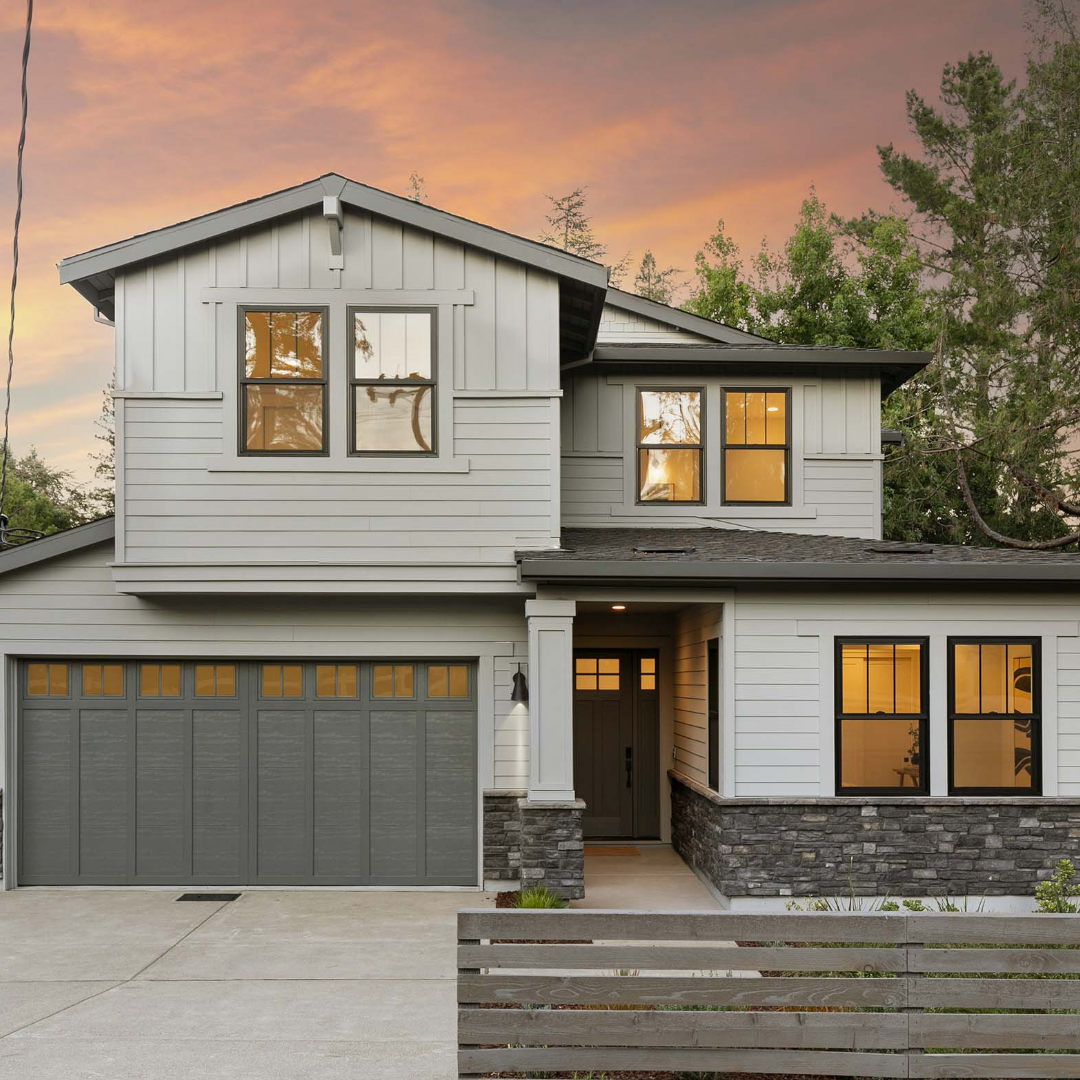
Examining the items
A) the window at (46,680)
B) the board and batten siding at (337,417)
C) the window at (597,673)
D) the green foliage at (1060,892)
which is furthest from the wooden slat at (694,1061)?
the window at (597,673)

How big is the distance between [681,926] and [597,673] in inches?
330

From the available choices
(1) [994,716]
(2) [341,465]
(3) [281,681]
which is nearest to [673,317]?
(2) [341,465]

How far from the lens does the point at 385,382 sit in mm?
9930

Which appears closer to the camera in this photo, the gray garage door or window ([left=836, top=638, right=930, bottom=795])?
window ([left=836, top=638, right=930, bottom=795])

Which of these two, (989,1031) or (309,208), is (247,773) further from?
(989,1031)

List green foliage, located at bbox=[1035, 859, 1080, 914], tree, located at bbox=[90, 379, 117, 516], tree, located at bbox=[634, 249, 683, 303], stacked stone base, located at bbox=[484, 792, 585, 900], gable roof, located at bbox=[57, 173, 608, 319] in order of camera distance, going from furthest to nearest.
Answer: tree, located at bbox=[90, 379, 117, 516] → tree, located at bbox=[634, 249, 683, 303] → gable roof, located at bbox=[57, 173, 608, 319] → stacked stone base, located at bbox=[484, 792, 585, 900] → green foliage, located at bbox=[1035, 859, 1080, 914]

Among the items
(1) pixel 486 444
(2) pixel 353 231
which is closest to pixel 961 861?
(1) pixel 486 444

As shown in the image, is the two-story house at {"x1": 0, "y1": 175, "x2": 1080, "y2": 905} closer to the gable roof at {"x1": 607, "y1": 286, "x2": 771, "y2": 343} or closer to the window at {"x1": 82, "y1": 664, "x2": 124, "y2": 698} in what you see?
the window at {"x1": 82, "y1": 664, "x2": 124, "y2": 698}

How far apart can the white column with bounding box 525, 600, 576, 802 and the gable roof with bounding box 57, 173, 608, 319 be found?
3235 millimetres

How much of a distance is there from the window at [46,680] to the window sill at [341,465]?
285cm

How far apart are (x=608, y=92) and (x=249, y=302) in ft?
40.1

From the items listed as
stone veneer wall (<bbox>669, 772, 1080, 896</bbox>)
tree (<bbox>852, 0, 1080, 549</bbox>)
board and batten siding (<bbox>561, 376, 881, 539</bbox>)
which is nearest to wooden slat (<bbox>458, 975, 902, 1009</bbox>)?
stone veneer wall (<bbox>669, 772, 1080, 896</bbox>)

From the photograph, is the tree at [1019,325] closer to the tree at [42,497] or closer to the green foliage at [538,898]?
the green foliage at [538,898]

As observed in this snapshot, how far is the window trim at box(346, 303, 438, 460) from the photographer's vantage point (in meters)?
9.90
